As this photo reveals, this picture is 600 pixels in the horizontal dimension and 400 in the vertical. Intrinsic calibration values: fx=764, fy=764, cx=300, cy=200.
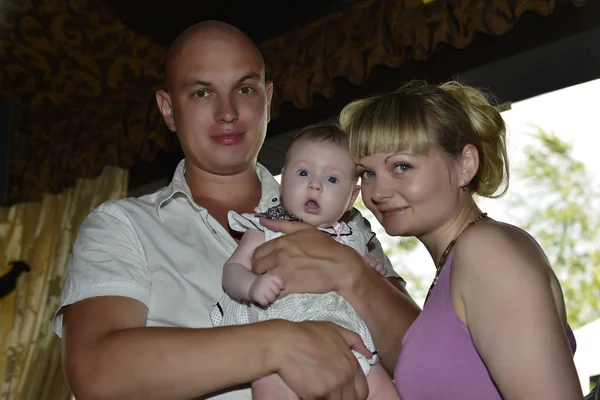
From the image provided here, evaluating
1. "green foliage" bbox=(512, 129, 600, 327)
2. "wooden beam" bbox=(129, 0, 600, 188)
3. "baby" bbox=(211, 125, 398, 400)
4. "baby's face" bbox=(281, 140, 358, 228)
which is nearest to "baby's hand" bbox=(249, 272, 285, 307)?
"baby" bbox=(211, 125, 398, 400)

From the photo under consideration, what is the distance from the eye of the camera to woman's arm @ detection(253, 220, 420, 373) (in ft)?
5.36

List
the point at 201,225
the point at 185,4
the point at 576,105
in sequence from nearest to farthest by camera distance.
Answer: the point at 201,225, the point at 185,4, the point at 576,105

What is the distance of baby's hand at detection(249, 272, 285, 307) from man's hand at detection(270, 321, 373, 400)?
0.09 metres

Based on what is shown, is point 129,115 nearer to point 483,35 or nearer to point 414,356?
point 483,35

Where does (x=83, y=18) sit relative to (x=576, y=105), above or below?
above

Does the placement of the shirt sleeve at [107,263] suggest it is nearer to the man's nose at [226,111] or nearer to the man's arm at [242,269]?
the man's arm at [242,269]

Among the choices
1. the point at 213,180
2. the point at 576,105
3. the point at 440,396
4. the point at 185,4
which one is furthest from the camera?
the point at 576,105

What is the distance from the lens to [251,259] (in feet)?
5.63

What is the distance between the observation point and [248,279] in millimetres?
1621

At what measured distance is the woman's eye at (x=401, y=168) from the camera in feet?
5.30

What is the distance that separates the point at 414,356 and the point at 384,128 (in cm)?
48

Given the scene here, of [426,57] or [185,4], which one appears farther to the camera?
[185,4]

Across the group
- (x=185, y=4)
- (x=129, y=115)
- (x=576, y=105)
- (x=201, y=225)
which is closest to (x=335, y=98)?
(x=185, y=4)

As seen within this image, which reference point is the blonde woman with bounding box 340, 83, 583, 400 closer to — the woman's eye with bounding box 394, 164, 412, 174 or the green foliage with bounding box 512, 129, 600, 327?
the woman's eye with bounding box 394, 164, 412, 174
